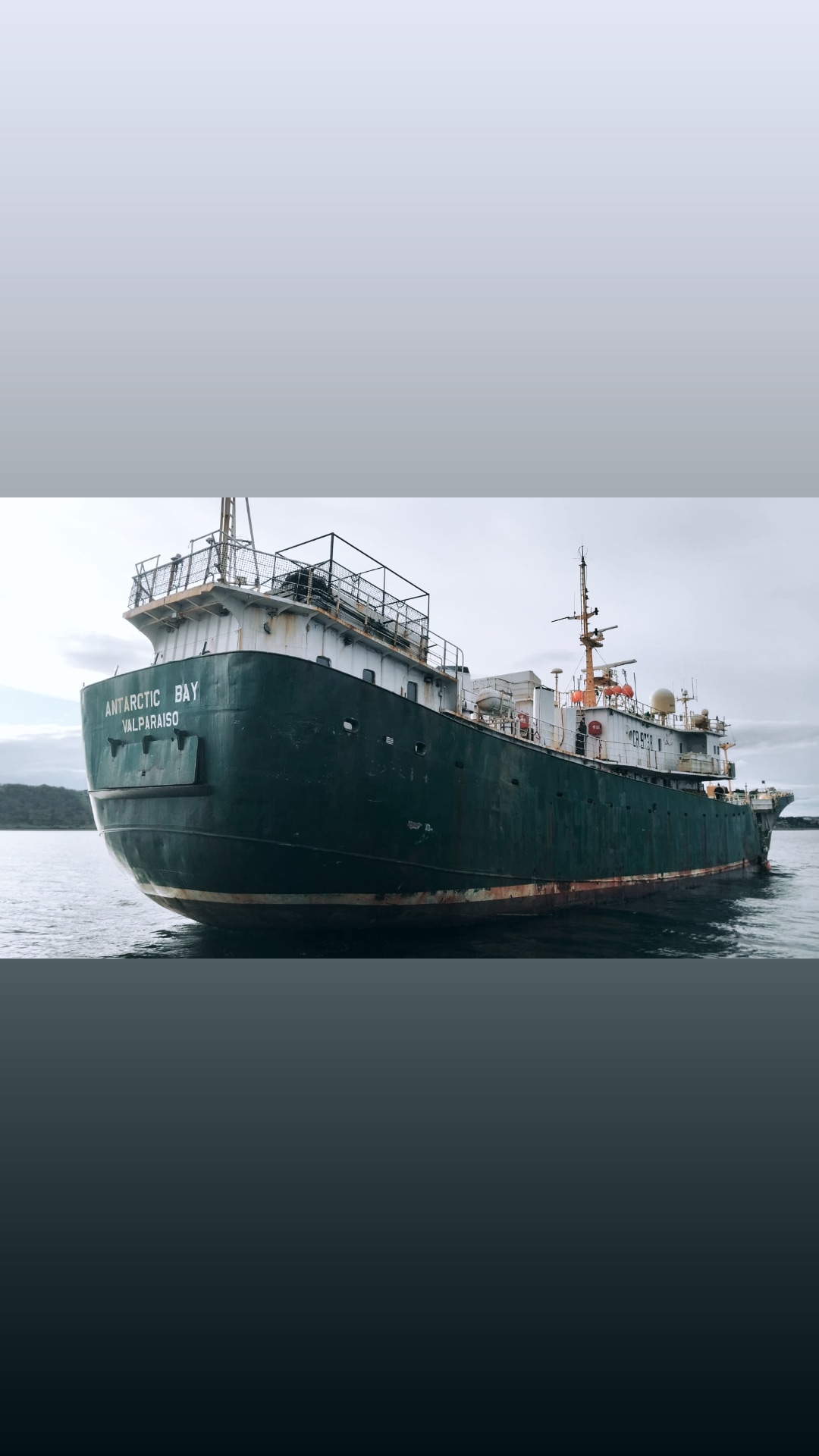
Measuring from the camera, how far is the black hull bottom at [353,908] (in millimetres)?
9312

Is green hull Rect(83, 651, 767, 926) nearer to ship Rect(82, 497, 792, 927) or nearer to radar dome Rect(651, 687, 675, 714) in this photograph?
ship Rect(82, 497, 792, 927)

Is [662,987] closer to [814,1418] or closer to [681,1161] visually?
[681,1161]

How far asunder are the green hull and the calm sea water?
16.3 inches

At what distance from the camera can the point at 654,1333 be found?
2309mm

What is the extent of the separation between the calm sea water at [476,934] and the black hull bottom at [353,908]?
196 mm

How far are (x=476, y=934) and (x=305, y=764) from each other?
→ 4.38 meters

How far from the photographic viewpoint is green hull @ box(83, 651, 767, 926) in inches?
351

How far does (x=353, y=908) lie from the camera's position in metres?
9.77

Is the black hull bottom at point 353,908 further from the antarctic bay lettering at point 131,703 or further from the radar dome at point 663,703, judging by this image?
the radar dome at point 663,703

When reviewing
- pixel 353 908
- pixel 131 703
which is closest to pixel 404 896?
pixel 353 908

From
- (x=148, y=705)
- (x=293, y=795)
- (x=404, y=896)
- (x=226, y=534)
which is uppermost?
(x=226, y=534)

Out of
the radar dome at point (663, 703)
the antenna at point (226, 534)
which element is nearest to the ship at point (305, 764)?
the antenna at point (226, 534)

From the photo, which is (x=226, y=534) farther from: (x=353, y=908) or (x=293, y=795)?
(x=353, y=908)

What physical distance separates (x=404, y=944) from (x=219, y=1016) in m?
4.28
